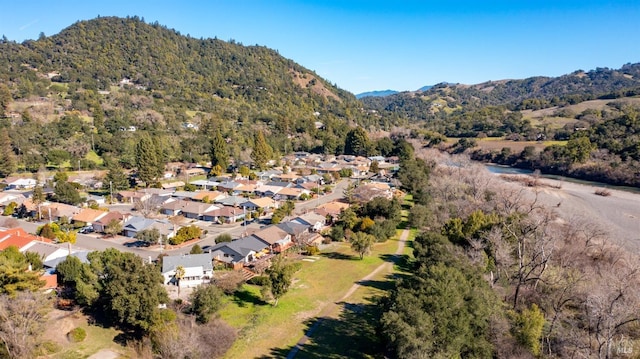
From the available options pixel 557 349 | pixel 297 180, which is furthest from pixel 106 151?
pixel 557 349

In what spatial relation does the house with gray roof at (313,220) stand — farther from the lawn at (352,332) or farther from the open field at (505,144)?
the open field at (505,144)

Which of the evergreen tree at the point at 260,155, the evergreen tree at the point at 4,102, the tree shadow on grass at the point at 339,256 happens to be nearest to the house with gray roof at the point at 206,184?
the evergreen tree at the point at 260,155

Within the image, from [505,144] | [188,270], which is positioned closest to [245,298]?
[188,270]

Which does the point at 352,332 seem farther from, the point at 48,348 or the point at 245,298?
the point at 48,348

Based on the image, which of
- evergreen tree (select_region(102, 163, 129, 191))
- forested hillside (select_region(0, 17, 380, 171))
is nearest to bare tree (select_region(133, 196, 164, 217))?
evergreen tree (select_region(102, 163, 129, 191))

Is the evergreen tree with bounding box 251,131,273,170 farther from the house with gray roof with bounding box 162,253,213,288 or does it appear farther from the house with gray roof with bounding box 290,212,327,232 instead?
the house with gray roof with bounding box 162,253,213,288
